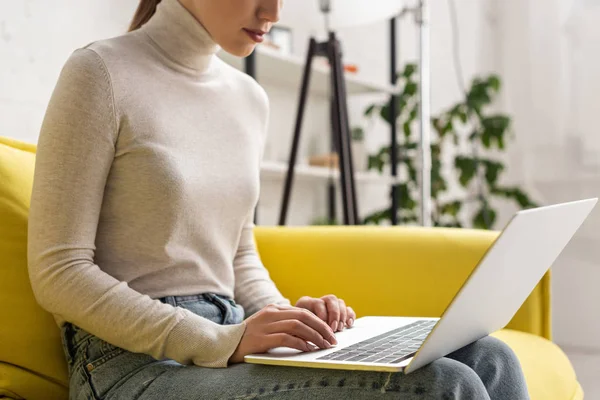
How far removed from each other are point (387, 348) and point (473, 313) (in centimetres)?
10

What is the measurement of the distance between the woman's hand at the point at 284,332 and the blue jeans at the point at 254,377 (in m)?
0.03

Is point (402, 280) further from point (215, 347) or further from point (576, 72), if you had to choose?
point (576, 72)

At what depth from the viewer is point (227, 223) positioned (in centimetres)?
116

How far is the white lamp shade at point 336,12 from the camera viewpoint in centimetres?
231

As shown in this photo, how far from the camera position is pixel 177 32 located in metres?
1.15

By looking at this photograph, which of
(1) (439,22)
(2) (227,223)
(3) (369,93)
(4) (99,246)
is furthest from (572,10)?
(4) (99,246)

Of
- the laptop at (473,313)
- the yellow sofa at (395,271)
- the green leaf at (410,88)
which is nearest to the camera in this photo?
the laptop at (473,313)

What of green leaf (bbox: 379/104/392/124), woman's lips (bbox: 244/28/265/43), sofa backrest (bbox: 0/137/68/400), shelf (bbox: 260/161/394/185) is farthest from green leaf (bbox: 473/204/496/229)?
sofa backrest (bbox: 0/137/68/400)

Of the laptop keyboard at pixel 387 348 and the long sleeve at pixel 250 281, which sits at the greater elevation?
the laptop keyboard at pixel 387 348

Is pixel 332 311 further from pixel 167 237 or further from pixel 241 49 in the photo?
pixel 241 49

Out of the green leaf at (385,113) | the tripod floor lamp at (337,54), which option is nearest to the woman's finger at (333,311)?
the tripod floor lamp at (337,54)

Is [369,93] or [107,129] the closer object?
[107,129]

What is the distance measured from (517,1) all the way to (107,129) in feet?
9.70

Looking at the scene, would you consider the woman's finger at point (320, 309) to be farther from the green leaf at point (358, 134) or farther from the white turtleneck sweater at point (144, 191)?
the green leaf at point (358, 134)
